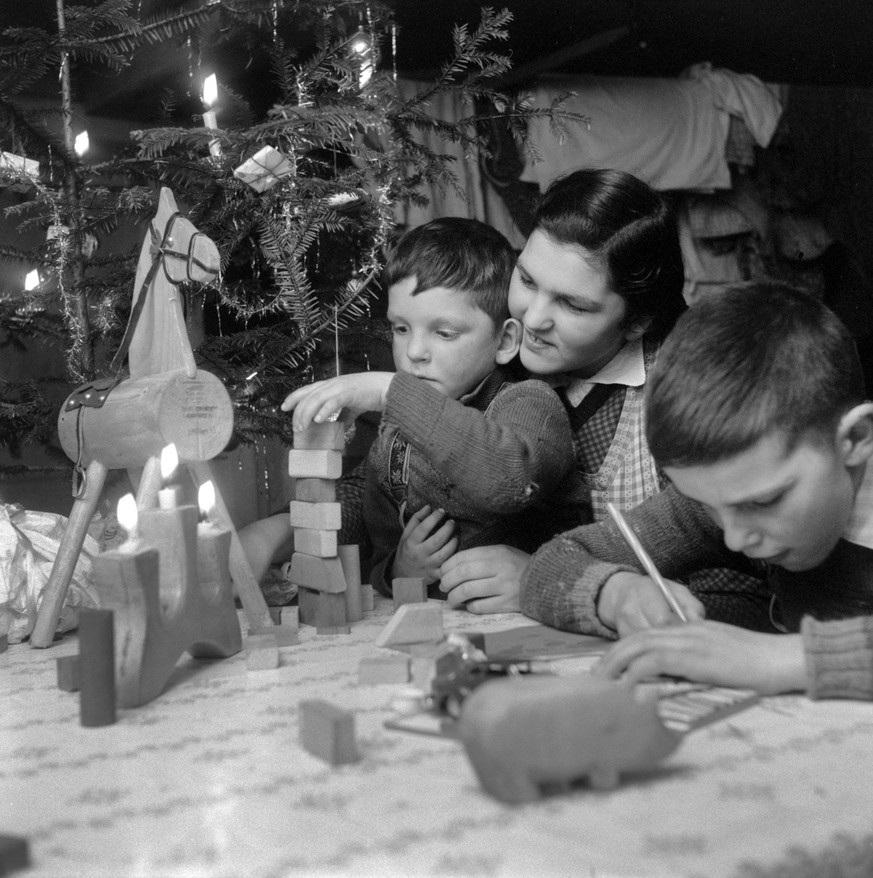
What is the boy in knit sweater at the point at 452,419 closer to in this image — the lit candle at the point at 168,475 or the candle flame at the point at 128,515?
the lit candle at the point at 168,475

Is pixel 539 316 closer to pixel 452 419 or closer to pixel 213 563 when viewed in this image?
pixel 452 419

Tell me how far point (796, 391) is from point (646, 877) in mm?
499

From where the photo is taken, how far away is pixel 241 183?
1.35 m

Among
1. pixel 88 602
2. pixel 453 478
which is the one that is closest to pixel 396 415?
pixel 453 478

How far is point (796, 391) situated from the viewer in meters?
0.84

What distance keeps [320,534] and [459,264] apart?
0.47m

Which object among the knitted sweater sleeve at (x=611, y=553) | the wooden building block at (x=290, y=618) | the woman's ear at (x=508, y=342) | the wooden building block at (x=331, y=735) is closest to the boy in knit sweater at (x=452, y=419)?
the woman's ear at (x=508, y=342)

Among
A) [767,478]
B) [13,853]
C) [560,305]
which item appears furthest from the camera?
[560,305]

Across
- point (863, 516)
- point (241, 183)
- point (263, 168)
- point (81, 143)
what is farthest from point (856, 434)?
point (81, 143)

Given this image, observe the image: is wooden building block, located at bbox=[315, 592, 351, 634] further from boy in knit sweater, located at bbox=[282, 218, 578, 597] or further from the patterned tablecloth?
the patterned tablecloth

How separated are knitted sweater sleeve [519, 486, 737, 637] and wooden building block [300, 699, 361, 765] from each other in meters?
0.42

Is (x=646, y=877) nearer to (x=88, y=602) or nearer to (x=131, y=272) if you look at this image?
(x=88, y=602)

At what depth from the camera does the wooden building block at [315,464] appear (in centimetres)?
111

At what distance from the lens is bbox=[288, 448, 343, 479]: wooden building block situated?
111 cm
